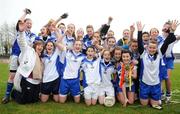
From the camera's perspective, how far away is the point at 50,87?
9.31 m

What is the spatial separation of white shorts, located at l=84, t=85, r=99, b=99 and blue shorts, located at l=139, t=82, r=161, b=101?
130cm

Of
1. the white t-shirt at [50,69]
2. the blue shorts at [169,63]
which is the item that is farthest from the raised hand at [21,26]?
the blue shorts at [169,63]

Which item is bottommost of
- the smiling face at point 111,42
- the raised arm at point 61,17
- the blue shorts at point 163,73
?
the blue shorts at point 163,73

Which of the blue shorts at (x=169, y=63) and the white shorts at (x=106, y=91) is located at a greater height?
the blue shorts at (x=169, y=63)

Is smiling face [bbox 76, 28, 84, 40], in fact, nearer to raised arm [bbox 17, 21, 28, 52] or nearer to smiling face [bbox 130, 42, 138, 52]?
smiling face [bbox 130, 42, 138, 52]

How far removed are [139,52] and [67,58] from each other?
2112 mm

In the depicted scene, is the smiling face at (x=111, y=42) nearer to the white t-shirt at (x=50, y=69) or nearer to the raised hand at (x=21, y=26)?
the white t-shirt at (x=50, y=69)

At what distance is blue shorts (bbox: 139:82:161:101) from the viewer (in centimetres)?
893

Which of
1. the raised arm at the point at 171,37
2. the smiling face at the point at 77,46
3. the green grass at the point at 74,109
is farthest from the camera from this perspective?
the smiling face at the point at 77,46

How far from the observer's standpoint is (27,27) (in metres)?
9.65

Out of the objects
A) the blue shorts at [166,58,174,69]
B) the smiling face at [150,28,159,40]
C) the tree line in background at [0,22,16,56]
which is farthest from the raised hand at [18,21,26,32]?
the tree line in background at [0,22,16,56]

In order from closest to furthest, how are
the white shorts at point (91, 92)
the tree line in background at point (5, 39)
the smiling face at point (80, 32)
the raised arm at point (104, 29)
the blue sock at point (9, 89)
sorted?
the white shorts at point (91, 92), the blue sock at point (9, 89), the smiling face at point (80, 32), the raised arm at point (104, 29), the tree line in background at point (5, 39)

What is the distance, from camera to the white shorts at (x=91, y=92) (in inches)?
360

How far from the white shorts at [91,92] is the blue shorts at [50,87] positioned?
2.85 feet
